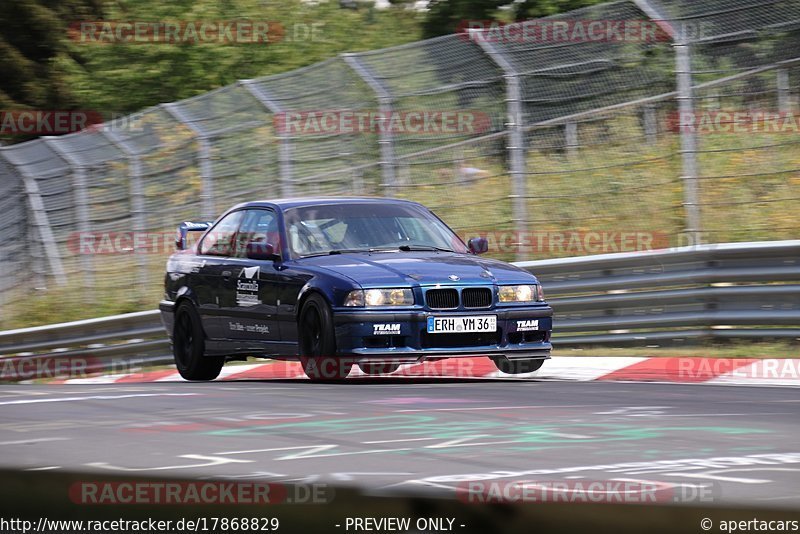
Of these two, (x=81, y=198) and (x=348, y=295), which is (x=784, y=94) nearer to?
(x=348, y=295)

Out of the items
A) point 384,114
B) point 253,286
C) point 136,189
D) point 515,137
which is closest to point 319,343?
point 253,286

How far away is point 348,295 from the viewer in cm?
964

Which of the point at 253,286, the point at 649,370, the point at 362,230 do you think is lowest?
the point at 649,370

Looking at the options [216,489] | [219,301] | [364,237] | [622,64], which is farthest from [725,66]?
[216,489]

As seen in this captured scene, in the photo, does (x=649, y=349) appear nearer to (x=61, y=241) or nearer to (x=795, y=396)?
(x=795, y=396)

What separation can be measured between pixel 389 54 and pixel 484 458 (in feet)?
29.4

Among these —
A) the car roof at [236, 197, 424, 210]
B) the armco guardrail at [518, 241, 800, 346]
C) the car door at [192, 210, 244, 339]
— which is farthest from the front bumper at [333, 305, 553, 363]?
the armco guardrail at [518, 241, 800, 346]

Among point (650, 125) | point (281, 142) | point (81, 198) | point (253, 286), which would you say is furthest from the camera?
point (81, 198)

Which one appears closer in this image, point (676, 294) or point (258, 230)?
point (258, 230)

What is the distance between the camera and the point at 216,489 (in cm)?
250

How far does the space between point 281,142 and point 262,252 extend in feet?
17.4

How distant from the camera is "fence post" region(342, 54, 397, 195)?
555 inches

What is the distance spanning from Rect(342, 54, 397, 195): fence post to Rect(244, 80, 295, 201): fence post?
141 centimetres

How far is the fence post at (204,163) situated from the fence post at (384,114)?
2788 millimetres
